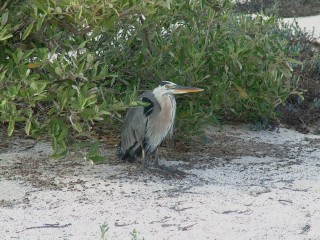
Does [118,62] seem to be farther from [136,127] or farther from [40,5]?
[40,5]

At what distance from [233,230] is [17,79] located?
5.20 ft

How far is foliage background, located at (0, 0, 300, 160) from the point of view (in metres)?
4.43

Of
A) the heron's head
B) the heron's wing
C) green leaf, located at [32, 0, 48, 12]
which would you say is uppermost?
green leaf, located at [32, 0, 48, 12]

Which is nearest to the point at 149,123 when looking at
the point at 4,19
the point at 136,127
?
the point at 136,127

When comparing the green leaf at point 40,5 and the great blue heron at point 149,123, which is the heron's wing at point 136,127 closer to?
the great blue heron at point 149,123

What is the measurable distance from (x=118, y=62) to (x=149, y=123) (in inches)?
23.0

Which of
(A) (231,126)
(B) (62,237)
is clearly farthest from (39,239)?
(A) (231,126)

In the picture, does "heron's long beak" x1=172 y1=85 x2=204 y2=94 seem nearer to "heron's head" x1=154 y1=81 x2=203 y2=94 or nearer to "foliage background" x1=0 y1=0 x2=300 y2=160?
"heron's head" x1=154 y1=81 x2=203 y2=94

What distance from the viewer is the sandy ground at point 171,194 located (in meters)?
3.97

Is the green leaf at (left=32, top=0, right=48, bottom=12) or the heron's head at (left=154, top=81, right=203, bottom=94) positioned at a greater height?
the green leaf at (left=32, top=0, right=48, bottom=12)

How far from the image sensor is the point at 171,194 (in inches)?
178

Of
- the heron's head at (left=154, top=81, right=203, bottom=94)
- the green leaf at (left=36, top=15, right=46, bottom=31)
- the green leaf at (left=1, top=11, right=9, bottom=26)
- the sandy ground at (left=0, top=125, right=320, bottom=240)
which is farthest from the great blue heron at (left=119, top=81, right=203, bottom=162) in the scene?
the green leaf at (left=1, top=11, right=9, bottom=26)

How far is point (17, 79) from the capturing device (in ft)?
14.5

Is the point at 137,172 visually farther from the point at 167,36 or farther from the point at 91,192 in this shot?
the point at 167,36
